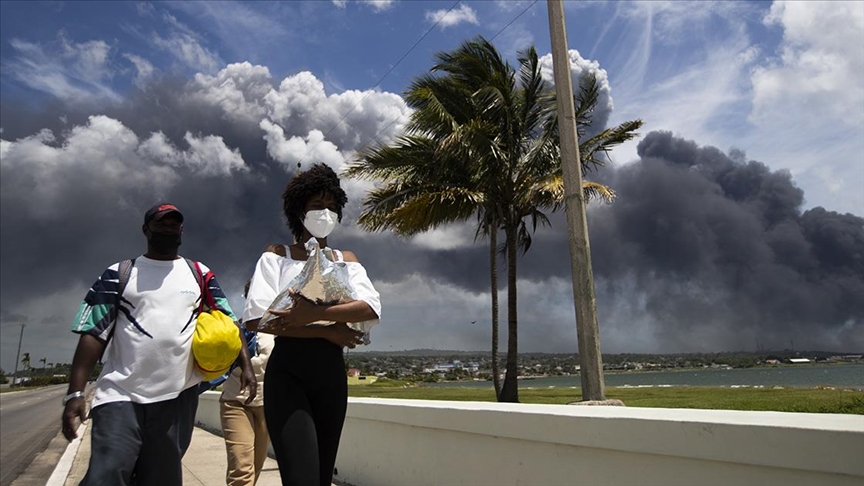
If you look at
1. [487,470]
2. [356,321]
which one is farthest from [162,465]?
[487,470]

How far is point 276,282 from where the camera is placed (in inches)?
109

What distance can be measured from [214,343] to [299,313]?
617mm

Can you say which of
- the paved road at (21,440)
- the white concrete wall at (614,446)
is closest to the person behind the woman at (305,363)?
the white concrete wall at (614,446)

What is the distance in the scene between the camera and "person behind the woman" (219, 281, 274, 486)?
13.0 ft

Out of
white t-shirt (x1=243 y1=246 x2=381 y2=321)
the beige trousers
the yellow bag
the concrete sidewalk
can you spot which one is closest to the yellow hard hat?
the yellow bag

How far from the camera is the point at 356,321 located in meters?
2.64

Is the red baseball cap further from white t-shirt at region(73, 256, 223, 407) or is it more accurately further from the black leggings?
the black leggings

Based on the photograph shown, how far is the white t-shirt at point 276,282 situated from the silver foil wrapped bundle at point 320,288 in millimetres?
61

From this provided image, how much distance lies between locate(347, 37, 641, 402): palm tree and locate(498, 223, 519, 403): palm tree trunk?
0.02 metres

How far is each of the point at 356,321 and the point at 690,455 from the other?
1.41 metres

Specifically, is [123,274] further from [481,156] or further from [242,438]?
[481,156]

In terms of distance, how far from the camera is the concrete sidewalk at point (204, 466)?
6.44 meters

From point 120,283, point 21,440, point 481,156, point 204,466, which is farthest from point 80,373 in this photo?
point 21,440

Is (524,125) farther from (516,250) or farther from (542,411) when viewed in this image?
(542,411)
